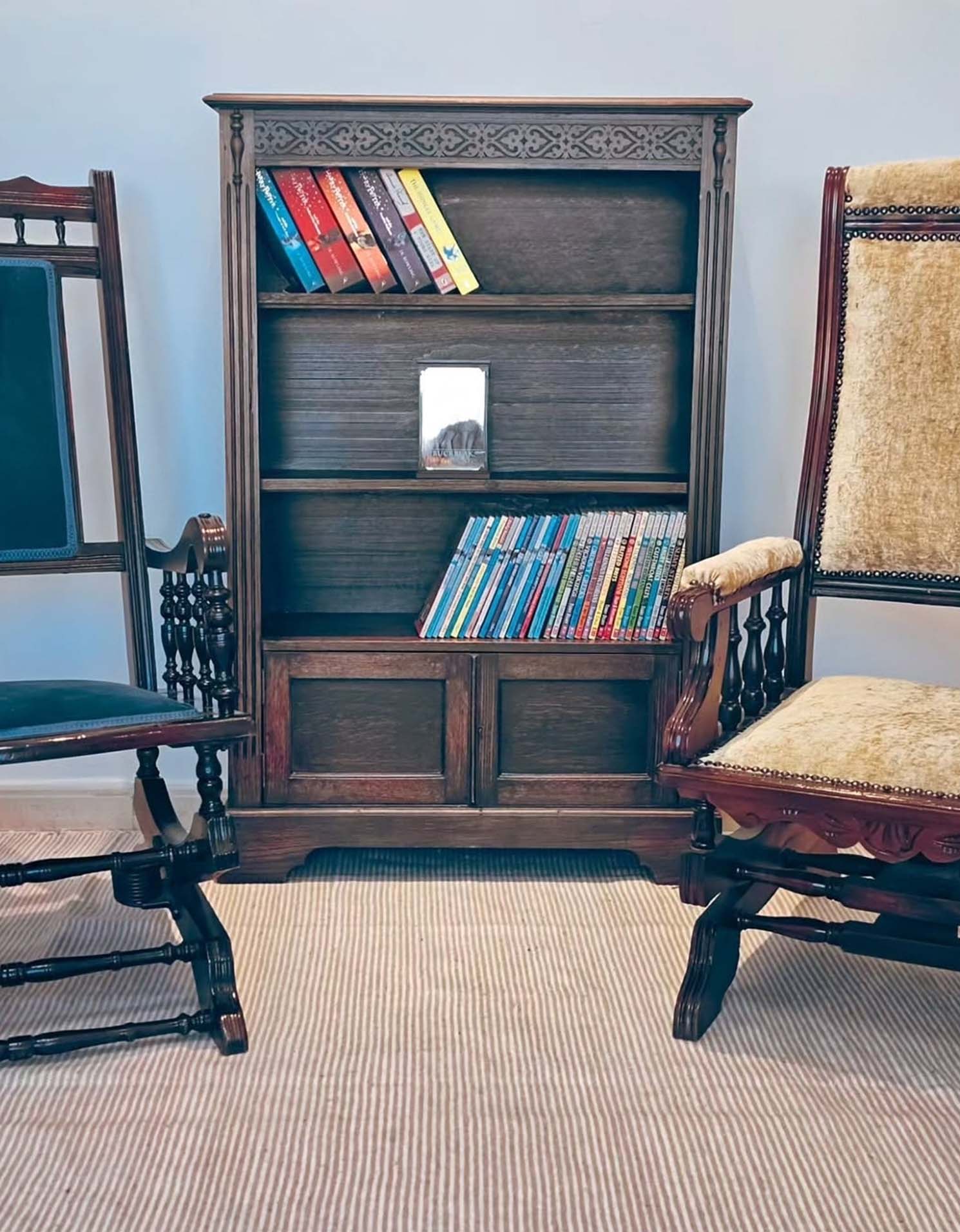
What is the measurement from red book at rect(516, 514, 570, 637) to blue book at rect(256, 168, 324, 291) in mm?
596

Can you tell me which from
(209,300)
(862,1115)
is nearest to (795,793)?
(862,1115)

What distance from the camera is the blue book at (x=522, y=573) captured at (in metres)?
2.28

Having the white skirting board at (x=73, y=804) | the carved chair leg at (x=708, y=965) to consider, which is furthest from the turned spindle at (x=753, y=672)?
the white skirting board at (x=73, y=804)

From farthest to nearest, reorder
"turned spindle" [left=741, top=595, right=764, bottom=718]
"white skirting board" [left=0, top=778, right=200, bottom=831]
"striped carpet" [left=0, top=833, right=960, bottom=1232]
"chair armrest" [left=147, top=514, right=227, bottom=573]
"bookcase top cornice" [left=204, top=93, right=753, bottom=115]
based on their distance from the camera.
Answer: "white skirting board" [left=0, top=778, right=200, bottom=831], "bookcase top cornice" [left=204, top=93, right=753, bottom=115], "turned spindle" [left=741, top=595, right=764, bottom=718], "chair armrest" [left=147, top=514, right=227, bottom=573], "striped carpet" [left=0, top=833, right=960, bottom=1232]

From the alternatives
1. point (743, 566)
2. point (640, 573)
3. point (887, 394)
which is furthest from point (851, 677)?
point (640, 573)

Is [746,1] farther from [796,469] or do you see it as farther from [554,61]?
[796,469]

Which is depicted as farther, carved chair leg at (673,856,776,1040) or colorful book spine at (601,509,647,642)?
colorful book spine at (601,509,647,642)

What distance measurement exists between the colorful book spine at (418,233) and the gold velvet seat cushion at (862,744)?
3.23 ft

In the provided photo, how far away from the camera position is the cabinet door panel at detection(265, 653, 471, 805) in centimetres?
227

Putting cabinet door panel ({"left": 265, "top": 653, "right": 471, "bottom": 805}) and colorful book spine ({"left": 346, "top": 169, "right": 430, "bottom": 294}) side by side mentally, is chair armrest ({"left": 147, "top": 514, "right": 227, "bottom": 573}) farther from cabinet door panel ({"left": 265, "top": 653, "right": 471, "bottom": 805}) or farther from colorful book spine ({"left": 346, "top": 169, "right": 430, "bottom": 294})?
colorful book spine ({"left": 346, "top": 169, "right": 430, "bottom": 294})

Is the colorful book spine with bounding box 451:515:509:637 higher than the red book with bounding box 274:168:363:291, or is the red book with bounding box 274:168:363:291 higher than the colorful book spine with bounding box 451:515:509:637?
the red book with bounding box 274:168:363:291

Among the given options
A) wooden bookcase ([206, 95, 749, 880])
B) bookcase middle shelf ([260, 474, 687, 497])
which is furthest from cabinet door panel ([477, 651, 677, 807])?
bookcase middle shelf ([260, 474, 687, 497])

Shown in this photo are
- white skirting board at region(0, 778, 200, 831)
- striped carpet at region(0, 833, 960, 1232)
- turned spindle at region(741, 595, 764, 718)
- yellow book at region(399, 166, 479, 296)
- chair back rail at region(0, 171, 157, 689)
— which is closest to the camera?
striped carpet at region(0, 833, 960, 1232)

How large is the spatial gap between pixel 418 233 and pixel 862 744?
1.19 m
